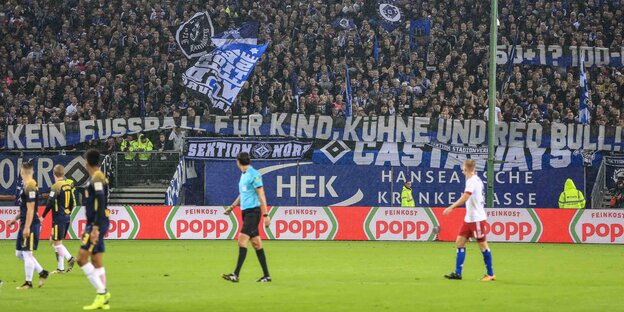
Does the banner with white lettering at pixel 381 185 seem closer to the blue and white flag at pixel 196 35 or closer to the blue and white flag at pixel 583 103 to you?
the blue and white flag at pixel 583 103

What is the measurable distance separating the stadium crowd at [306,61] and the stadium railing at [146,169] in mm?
1982

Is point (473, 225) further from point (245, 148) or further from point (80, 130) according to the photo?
point (80, 130)

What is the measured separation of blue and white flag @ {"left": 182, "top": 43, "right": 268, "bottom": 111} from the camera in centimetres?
3550

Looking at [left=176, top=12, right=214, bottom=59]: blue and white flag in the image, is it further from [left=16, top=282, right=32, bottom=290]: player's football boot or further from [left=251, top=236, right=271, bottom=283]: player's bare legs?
[left=16, top=282, right=32, bottom=290]: player's football boot

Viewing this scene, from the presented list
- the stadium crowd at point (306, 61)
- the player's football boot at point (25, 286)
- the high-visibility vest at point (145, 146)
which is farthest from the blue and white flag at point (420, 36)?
the player's football boot at point (25, 286)

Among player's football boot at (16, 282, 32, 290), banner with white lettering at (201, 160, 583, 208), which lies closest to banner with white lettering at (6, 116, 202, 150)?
banner with white lettering at (201, 160, 583, 208)

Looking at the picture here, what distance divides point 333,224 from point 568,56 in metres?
11.0

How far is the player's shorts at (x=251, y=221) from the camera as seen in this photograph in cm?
1662

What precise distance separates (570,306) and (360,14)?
25626mm

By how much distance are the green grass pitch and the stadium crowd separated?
8.52m

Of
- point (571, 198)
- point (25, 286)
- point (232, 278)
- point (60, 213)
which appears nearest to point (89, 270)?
point (25, 286)

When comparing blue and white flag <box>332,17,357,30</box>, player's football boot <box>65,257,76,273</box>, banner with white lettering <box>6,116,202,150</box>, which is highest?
blue and white flag <box>332,17,357,30</box>

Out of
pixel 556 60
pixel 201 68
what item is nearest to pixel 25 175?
pixel 201 68

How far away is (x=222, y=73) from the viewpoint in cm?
3597
